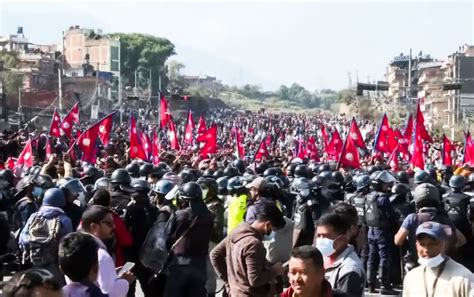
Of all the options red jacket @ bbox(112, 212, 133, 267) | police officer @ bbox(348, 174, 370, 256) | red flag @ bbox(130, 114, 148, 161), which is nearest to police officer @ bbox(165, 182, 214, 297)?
red jacket @ bbox(112, 212, 133, 267)

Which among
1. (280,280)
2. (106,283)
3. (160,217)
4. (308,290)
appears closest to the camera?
(308,290)

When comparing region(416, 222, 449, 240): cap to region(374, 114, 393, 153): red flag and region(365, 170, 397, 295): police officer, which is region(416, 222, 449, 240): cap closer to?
region(365, 170, 397, 295): police officer

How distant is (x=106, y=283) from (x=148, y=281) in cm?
364

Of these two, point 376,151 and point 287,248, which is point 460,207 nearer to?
point 287,248

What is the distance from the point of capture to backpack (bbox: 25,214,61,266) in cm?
802

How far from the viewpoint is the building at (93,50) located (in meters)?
113

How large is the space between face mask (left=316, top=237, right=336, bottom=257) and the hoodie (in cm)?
104

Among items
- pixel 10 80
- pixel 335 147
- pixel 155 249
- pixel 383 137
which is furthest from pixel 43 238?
pixel 10 80

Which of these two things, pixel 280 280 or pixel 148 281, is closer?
pixel 280 280

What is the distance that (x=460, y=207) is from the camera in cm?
1061

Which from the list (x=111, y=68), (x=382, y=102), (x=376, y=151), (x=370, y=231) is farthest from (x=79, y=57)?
(x=370, y=231)

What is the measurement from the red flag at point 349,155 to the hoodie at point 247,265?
532 inches

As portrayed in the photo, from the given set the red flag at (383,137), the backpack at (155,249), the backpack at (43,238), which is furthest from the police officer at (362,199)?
the red flag at (383,137)

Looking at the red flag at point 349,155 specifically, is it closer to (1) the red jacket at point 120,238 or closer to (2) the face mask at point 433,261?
(1) the red jacket at point 120,238
